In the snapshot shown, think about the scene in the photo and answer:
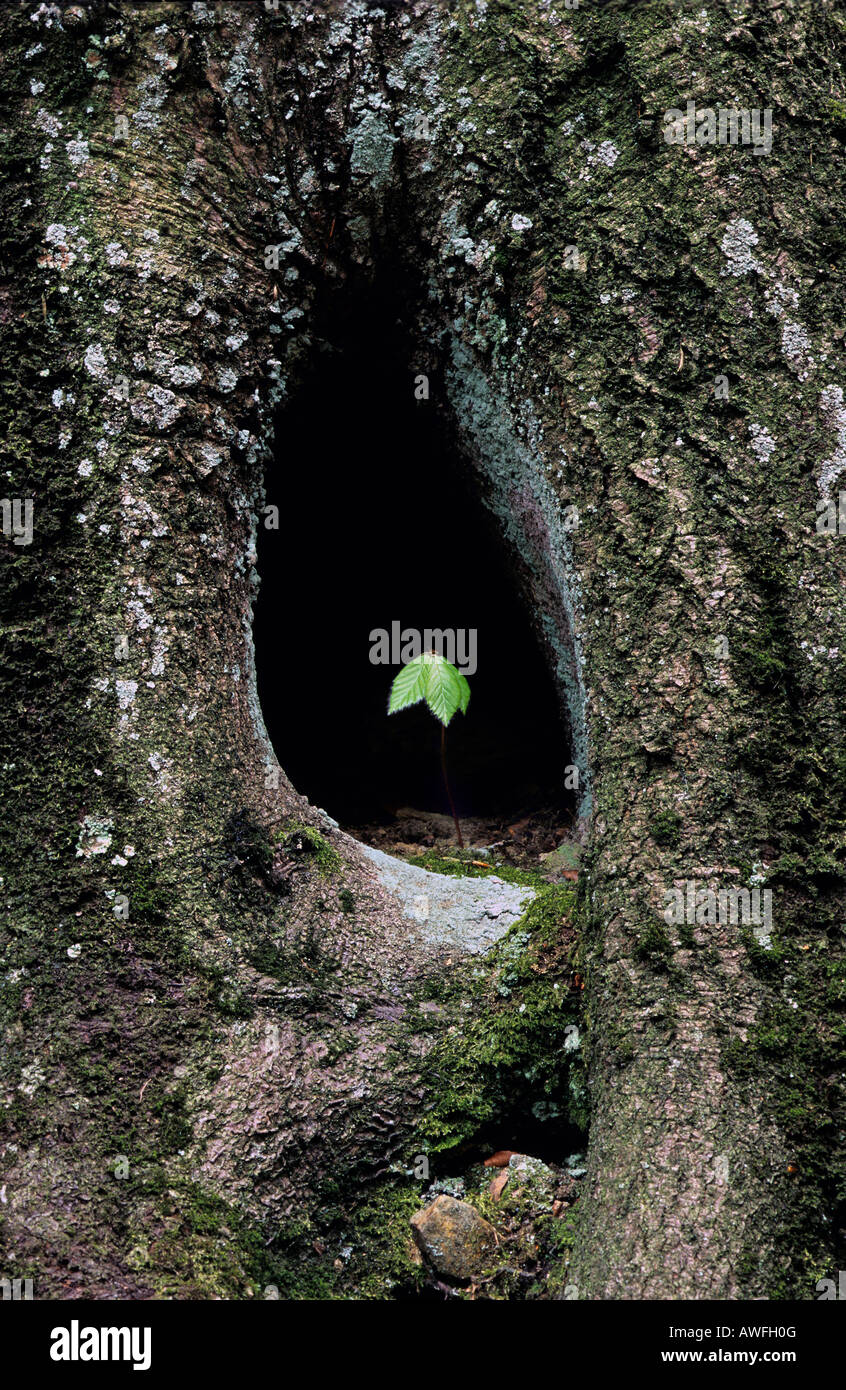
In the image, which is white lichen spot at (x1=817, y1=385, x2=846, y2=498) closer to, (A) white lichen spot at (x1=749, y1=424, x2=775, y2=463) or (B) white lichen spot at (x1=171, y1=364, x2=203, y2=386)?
(A) white lichen spot at (x1=749, y1=424, x2=775, y2=463)

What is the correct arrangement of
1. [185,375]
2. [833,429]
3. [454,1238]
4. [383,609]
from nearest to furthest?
[454,1238] < [833,429] < [185,375] < [383,609]

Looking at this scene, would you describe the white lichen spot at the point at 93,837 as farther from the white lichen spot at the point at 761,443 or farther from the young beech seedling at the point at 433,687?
the white lichen spot at the point at 761,443

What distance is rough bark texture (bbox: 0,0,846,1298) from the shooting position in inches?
74.4

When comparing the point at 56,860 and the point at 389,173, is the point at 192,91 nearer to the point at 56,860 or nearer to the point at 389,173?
the point at 389,173

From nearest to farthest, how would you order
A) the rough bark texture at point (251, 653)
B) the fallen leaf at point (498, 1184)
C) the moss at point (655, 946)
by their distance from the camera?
the rough bark texture at point (251, 653), the moss at point (655, 946), the fallen leaf at point (498, 1184)

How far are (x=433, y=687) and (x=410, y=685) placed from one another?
7 centimetres

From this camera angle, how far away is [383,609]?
366cm

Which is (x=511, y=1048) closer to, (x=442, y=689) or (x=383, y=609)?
(x=442, y=689)

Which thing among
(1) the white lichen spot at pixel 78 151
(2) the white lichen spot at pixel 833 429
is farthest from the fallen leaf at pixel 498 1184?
(1) the white lichen spot at pixel 78 151

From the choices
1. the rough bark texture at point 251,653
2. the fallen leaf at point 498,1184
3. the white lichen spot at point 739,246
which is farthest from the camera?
the white lichen spot at point 739,246

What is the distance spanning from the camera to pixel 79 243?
2227mm

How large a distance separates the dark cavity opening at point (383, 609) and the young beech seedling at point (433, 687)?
53 centimetres

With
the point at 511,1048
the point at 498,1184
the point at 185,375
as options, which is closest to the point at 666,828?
the point at 511,1048

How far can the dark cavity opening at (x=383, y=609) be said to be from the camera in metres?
2.98
